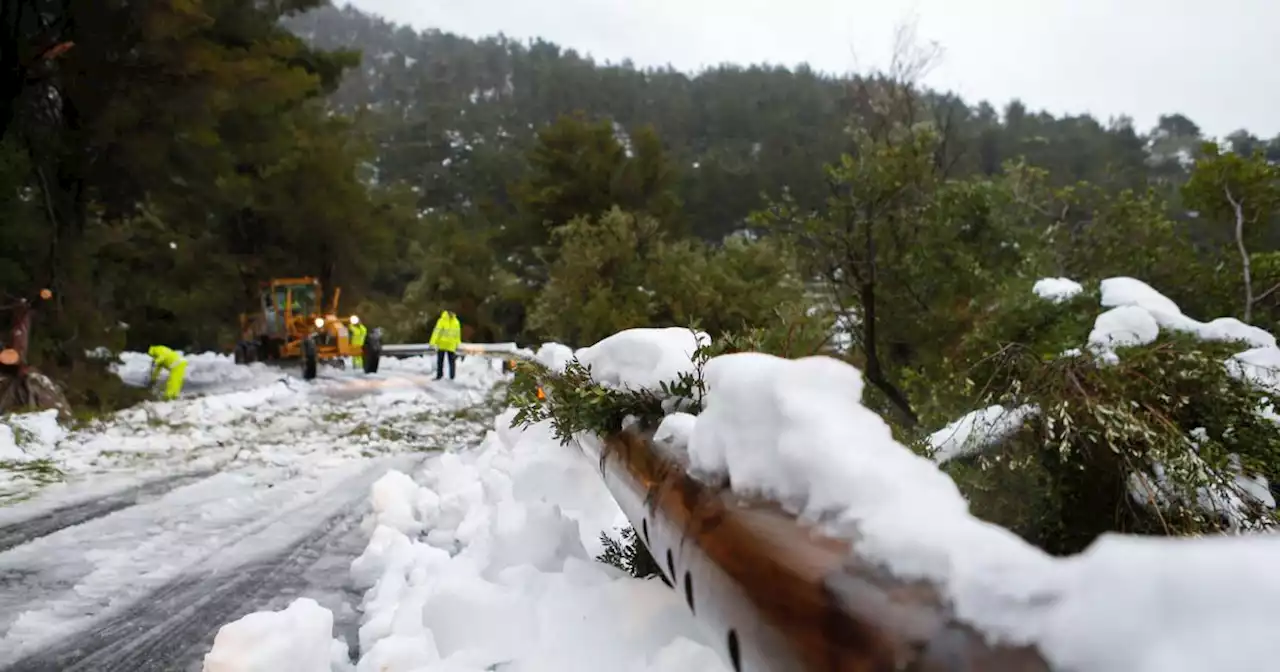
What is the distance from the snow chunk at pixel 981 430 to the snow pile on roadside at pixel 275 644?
2422 mm

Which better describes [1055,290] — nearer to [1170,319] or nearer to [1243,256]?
[1170,319]

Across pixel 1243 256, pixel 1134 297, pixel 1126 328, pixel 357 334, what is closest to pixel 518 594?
pixel 1126 328

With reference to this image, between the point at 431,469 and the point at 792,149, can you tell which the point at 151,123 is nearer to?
the point at 431,469

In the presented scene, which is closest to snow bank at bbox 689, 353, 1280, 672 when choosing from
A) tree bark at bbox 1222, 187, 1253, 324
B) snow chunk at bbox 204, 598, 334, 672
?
snow chunk at bbox 204, 598, 334, 672

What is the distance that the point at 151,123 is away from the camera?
459 inches

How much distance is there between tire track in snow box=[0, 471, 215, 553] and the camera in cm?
444

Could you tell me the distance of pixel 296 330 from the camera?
2106 cm

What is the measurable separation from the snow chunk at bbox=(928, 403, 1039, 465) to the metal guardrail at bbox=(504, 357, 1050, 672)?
60.7 inches

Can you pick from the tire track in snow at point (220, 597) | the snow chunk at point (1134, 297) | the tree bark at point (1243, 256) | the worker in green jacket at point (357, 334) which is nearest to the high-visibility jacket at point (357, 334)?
the worker in green jacket at point (357, 334)

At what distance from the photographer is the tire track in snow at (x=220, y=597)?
2977 mm

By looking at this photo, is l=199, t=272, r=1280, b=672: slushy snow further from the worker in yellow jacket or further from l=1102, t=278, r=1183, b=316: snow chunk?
the worker in yellow jacket

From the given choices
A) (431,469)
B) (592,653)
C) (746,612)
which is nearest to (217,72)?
(431,469)

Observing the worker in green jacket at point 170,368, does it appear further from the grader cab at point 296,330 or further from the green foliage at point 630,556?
the green foliage at point 630,556

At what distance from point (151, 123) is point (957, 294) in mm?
11566
